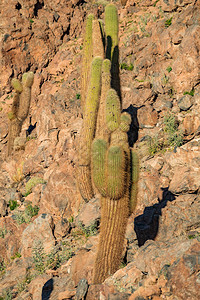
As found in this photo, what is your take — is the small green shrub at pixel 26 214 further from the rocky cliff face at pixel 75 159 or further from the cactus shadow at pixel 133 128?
Result: the cactus shadow at pixel 133 128

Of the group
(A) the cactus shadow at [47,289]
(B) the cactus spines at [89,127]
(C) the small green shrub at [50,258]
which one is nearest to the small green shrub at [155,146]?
(B) the cactus spines at [89,127]

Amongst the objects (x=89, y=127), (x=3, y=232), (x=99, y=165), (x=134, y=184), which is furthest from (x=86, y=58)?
(x=3, y=232)

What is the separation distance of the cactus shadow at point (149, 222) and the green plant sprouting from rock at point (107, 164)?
78 centimetres

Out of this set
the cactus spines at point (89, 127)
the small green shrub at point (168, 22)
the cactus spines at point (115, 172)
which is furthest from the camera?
the small green shrub at point (168, 22)

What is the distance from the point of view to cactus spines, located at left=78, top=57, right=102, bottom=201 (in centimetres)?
895

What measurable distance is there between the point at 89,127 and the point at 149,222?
3.53 meters

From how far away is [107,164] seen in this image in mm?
5871

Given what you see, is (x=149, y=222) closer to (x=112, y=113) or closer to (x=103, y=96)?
(x=112, y=113)

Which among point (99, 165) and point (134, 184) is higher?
point (99, 165)

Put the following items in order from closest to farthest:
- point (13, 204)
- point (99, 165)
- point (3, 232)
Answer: point (99, 165), point (3, 232), point (13, 204)

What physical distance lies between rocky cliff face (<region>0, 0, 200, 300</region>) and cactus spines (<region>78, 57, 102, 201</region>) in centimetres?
56

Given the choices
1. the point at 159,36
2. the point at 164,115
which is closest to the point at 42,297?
the point at 164,115

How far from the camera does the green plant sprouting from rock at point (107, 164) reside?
19.3 ft

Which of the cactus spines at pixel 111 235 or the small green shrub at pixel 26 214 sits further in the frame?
the small green shrub at pixel 26 214
